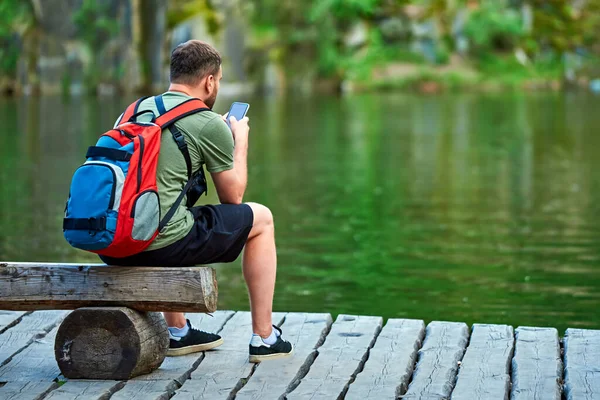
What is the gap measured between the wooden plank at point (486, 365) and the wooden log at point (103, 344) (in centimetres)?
122

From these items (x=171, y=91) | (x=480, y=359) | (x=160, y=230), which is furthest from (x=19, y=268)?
(x=480, y=359)

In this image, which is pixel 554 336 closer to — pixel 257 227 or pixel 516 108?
pixel 257 227

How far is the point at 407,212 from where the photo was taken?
439 inches

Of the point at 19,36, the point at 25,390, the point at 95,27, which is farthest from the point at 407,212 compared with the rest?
the point at 19,36

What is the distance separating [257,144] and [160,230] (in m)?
14.7

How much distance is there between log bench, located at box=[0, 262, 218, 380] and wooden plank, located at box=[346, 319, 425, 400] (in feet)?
2.17

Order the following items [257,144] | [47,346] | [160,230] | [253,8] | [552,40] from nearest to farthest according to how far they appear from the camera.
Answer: [160,230]
[47,346]
[257,144]
[253,8]
[552,40]

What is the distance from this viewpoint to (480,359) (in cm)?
464

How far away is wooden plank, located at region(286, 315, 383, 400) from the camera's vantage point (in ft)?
13.8

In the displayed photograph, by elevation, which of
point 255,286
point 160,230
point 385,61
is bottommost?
point 385,61

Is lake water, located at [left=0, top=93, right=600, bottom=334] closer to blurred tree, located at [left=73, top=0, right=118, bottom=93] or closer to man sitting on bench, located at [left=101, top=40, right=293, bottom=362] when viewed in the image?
man sitting on bench, located at [left=101, top=40, right=293, bottom=362]

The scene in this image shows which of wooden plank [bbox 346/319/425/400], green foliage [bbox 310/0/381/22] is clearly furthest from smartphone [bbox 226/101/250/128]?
green foliage [bbox 310/0/381/22]

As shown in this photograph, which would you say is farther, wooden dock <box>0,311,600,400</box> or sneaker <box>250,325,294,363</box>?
sneaker <box>250,325,294,363</box>

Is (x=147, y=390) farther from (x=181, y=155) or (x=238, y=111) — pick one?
(x=238, y=111)
